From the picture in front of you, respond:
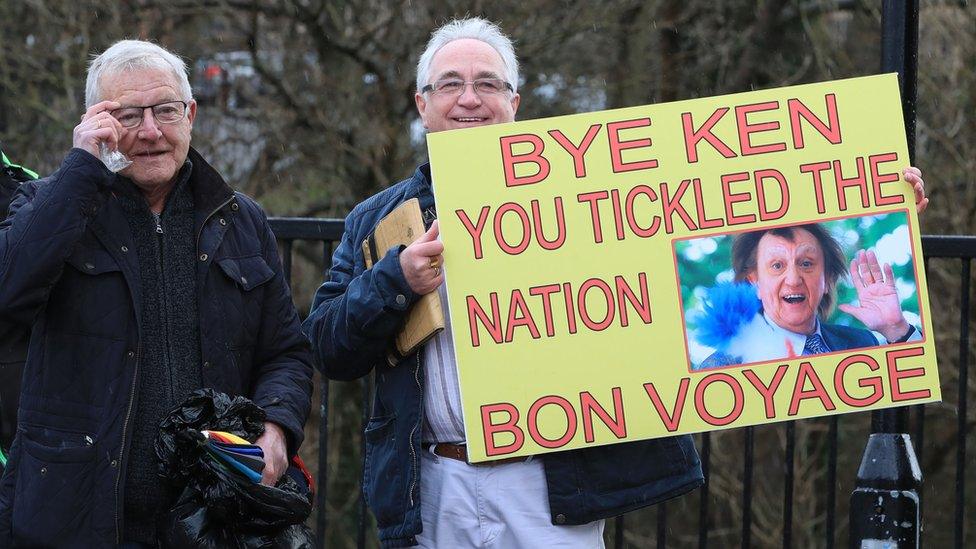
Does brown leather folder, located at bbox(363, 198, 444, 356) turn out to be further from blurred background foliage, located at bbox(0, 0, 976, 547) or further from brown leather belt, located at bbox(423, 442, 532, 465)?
blurred background foliage, located at bbox(0, 0, 976, 547)

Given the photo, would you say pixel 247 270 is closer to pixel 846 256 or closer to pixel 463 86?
pixel 463 86

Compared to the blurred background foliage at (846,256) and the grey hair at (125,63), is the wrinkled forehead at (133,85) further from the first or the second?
the blurred background foliage at (846,256)

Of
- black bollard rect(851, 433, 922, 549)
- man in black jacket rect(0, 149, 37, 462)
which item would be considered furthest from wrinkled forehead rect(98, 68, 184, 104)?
black bollard rect(851, 433, 922, 549)

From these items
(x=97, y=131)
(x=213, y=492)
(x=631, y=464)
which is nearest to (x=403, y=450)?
(x=213, y=492)

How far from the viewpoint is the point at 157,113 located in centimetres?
322

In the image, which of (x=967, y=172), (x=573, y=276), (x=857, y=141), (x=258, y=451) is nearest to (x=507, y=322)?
(x=573, y=276)

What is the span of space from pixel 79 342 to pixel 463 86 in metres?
1.18

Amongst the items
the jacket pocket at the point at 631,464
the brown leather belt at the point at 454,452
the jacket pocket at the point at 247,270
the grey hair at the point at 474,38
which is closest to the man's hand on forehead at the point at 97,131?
→ the jacket pocket at the point at 247,270

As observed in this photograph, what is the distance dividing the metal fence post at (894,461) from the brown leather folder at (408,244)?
136 centimetres

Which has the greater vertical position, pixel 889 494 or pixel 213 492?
pixel 213 492

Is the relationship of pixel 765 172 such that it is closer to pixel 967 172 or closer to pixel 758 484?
pixel 967 172

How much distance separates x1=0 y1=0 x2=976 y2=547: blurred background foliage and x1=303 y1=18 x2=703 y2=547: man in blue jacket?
24.2ft

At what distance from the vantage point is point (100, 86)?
126 inches

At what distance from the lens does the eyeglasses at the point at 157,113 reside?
3.19m
